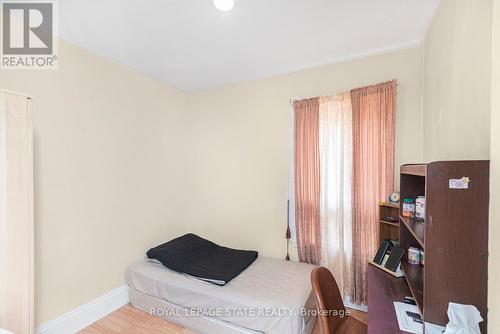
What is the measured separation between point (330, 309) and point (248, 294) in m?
0.71

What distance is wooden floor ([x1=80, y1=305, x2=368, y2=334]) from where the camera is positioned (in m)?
1.92

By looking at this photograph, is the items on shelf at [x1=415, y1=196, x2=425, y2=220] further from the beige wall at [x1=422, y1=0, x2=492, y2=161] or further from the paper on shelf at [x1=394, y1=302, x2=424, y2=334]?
the paper on shelf at [x1=394, y1=302, x2=424, y2=334]

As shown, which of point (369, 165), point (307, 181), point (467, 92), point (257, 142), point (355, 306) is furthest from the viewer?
point (257, 142)

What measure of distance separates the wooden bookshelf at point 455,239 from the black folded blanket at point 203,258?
1573mm

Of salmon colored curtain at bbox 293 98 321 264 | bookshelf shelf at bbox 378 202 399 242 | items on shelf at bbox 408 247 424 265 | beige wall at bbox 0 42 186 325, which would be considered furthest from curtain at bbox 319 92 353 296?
beige wall at bbox 0 42 186 325

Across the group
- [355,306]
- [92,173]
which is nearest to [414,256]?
[355,306]

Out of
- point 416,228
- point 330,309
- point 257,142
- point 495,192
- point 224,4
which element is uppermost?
point 224,4

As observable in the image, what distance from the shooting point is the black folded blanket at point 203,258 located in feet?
6.82

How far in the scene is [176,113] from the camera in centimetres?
304

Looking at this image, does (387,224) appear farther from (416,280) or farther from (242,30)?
(242,30)

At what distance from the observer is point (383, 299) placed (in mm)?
1278

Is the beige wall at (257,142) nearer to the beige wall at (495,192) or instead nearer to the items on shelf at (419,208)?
the items on shelf at (419,208)

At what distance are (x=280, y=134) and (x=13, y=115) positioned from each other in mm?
2177

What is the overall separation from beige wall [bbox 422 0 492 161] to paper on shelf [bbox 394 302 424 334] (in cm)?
82
